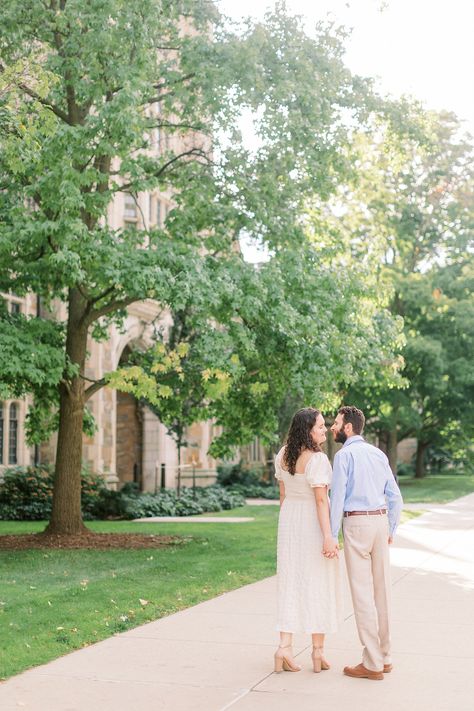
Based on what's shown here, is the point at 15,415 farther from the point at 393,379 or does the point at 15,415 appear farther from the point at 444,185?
the point at 444,185

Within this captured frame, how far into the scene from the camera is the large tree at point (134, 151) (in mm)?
12883

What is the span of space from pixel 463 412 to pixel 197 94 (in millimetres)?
22225

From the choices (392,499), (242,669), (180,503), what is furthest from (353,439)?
(180,503)

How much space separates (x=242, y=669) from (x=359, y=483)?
1.48 m

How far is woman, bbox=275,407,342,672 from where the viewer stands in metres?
6.38

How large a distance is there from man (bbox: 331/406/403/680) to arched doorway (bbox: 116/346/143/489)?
23746 millimetres

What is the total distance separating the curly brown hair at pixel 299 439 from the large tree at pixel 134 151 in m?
6.11

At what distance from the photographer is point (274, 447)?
31.6 metres

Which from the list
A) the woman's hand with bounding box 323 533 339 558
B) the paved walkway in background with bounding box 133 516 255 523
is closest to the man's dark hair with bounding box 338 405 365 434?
the woman's hand with bounding box 323 533 339 558

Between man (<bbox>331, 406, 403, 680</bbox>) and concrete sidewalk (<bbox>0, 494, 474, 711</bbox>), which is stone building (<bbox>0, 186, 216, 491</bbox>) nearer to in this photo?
concrete sidewalk (<bbox>0, 494, 474, 711</bbox>)

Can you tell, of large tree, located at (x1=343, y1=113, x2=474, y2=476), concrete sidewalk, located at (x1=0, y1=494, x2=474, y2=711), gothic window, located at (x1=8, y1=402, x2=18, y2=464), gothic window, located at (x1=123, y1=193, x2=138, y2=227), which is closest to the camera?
concrete sidewalk, located at (x1=0, y1=494, x2=474, y2=711)

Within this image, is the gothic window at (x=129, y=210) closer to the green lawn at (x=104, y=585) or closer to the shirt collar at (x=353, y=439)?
the green lawn at (x=104, y=585)

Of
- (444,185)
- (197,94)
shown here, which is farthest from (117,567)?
(444,185)

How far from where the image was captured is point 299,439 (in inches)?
256
